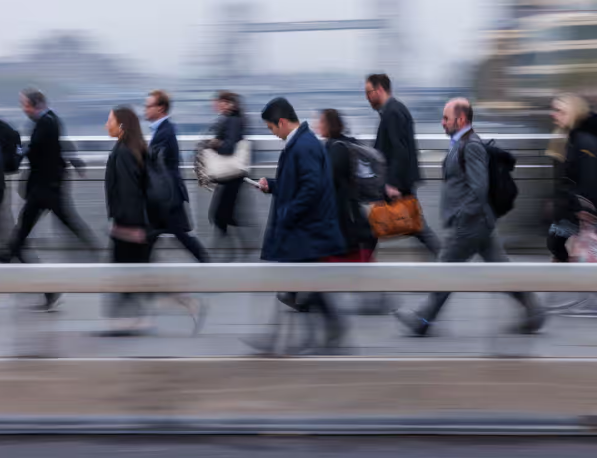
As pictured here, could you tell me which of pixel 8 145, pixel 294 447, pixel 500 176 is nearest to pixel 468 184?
pixel 500 176

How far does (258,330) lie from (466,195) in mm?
1943

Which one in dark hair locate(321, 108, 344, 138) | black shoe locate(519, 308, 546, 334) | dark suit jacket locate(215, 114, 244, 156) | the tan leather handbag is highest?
dark hair locate(321, 108, 344, 138)

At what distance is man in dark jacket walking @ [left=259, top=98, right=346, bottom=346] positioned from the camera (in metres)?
5.66

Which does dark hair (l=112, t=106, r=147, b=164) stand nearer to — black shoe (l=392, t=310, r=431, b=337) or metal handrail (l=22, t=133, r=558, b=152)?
Result: black shoe (l=392, t=310, r=431, b=337)

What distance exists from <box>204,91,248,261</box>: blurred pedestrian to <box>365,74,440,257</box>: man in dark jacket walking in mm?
1393

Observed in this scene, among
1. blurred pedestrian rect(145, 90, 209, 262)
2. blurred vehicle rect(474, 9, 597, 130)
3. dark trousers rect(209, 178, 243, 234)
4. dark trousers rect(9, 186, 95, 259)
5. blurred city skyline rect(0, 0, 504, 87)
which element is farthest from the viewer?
blurred vehicle rect(474, 9, 597, 130)

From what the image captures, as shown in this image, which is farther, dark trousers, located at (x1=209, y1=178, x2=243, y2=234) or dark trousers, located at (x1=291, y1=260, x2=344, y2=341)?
dark trousers, located at (x1=209, y1=178, x2=243, y2=234)

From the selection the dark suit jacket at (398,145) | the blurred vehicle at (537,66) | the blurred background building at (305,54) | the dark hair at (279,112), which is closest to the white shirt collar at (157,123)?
the dark suit jacket at (398,145)

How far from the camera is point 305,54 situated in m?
9.45

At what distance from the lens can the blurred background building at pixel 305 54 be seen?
30.5 feet

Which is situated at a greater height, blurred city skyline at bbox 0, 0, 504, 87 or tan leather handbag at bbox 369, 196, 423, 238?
blurred city skyline at bbox 0, 0, 504, 87

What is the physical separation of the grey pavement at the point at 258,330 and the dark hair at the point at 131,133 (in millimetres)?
1620

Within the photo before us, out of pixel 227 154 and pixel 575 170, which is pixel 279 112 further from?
pixel 227 154

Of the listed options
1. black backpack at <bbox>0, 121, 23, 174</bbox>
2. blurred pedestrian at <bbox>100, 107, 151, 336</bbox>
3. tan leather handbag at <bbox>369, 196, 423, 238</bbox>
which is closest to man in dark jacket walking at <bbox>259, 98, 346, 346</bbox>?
blurred pedestrian at <bbox>100, 107, 151, 336</bbox>
